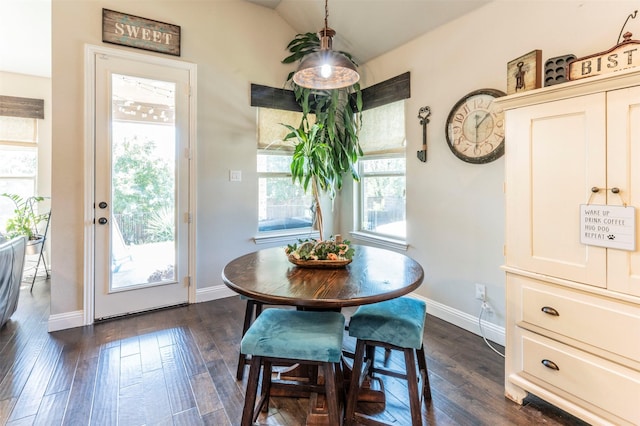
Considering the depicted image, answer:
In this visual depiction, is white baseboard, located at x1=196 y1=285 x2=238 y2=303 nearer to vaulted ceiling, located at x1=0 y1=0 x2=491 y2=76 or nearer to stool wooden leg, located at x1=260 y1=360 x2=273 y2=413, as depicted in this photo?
stool wooden leg, located at x1=260 y1=360 x2=273 y2=413

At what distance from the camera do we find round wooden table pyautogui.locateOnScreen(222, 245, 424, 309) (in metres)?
1.31

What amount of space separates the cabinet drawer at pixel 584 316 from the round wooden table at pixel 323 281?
62 centimetres

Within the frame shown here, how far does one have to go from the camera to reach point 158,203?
9.91 feet

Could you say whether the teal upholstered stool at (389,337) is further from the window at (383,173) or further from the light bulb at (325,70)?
the window at (383,173)

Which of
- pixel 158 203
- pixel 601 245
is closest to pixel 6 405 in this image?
pixel 158 203

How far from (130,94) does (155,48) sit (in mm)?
498

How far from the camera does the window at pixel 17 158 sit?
4.15 metres

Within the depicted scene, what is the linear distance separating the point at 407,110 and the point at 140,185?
2.65 metres

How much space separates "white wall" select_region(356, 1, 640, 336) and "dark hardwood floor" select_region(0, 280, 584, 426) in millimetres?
500

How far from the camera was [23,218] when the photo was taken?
3969 millimetres

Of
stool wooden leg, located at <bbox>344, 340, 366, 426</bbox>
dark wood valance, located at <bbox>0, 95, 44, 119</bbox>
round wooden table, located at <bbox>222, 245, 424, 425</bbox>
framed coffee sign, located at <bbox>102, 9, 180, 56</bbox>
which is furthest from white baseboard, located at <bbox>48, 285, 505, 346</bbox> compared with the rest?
dark wood valance, located at <bbox>0, 95, 44, 119</bbox>

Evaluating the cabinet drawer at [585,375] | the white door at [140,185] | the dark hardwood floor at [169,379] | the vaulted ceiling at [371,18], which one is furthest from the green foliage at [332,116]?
the cabinet drawer at [585,375]

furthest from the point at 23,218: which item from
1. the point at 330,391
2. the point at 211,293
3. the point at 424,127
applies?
the point at 424,127

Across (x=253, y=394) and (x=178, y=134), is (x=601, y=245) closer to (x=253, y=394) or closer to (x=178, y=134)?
(x=253, y=394)
